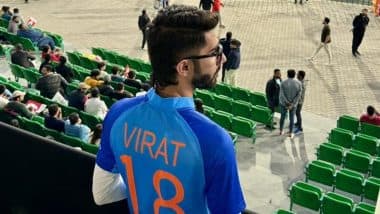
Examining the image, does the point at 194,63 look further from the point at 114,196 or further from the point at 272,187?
the point at 272,187

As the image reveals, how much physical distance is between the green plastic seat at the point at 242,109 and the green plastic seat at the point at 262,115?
10cm

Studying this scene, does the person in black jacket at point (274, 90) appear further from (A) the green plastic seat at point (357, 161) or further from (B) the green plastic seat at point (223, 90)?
(A) the green plastic seat at point (357, 161)

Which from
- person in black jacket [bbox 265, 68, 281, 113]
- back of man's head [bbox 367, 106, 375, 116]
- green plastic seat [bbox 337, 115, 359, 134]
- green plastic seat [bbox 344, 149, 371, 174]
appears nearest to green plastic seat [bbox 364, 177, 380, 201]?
green plastic seat [bbox 344, 149, 371, 174]

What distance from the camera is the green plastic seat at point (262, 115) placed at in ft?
40.9

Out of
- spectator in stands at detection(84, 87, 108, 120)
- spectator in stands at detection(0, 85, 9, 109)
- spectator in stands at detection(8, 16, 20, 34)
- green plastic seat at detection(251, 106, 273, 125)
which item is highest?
spectator in stands at detection(8, 16, 20, 34)

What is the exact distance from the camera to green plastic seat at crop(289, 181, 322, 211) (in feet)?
28.7

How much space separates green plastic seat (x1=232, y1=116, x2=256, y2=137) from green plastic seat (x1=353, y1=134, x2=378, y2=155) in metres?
1.90

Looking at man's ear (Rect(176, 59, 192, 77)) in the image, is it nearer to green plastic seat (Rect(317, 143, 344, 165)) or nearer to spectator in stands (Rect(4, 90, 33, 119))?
spectator in stands (Rect(4, 90, 33, 119))

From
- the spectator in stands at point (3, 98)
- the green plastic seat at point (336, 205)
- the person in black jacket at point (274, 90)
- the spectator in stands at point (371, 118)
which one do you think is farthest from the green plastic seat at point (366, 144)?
the spectator in stands at point (3, 98)

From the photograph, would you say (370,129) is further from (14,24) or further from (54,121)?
(14,24)

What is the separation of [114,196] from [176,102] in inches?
20.2

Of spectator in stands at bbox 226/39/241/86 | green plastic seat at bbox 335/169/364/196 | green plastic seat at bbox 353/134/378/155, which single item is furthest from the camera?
spectator in stands at bbox 226/39/241/86

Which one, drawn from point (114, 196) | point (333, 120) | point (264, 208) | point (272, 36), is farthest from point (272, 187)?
point (272, 36)

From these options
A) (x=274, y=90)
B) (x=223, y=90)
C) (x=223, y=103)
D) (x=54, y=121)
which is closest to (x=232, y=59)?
(x=223, y=90)
